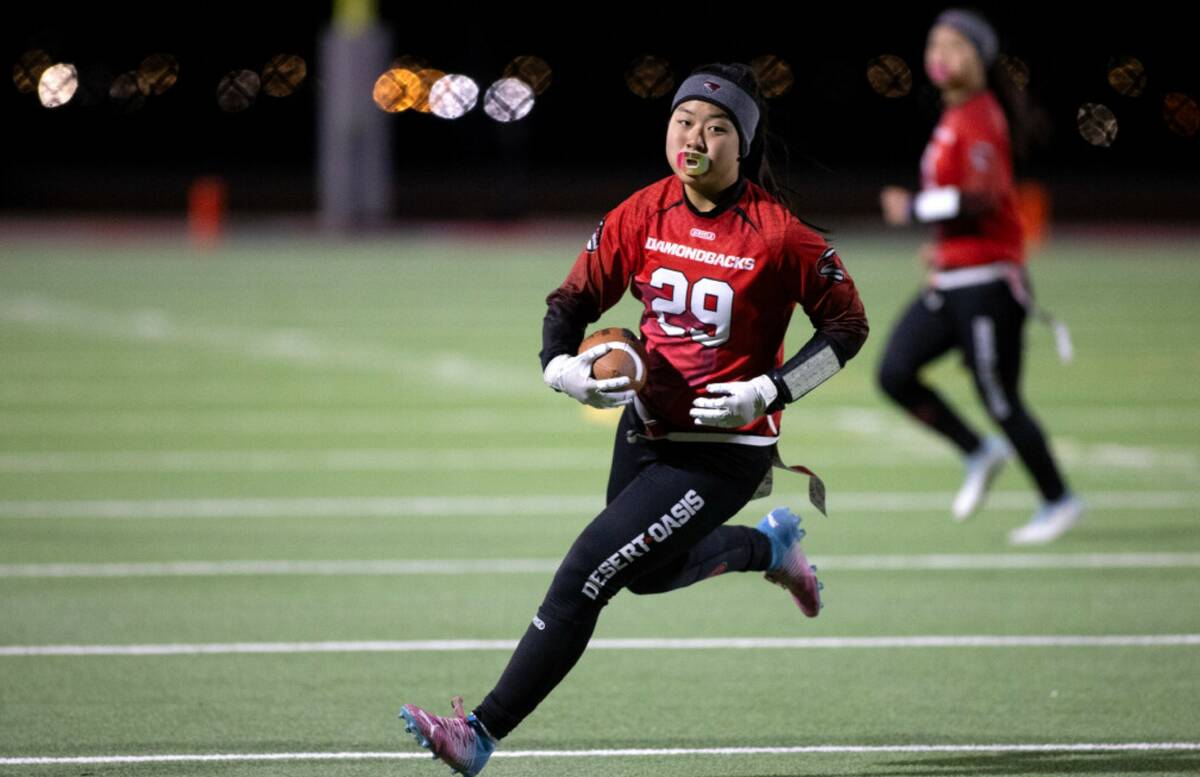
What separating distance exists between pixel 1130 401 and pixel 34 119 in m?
42.6

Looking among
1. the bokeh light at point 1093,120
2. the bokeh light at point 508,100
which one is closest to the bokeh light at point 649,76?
the bokeh light at point 508,100

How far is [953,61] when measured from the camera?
30.7ft

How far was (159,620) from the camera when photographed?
7746 millimetres

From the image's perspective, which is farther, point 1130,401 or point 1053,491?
point 1130,401

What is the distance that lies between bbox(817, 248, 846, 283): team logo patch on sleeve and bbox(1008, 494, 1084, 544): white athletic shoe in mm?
4532

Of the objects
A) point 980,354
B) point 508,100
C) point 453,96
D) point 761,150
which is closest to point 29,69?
point 453,96

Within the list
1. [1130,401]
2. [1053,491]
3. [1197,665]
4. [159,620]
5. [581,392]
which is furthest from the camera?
[1130,401]

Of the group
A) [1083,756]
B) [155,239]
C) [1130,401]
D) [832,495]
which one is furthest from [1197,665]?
[155,239]

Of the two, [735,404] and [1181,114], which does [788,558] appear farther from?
[1181,114]

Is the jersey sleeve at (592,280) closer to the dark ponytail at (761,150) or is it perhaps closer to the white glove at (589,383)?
the white glove at (589,383)

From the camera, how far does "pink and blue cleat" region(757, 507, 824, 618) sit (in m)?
6.02

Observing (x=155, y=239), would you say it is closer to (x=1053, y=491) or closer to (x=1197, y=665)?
(x=1053, y=491)

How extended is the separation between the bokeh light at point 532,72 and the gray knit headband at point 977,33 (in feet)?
149

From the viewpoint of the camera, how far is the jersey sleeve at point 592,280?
17.9ft
